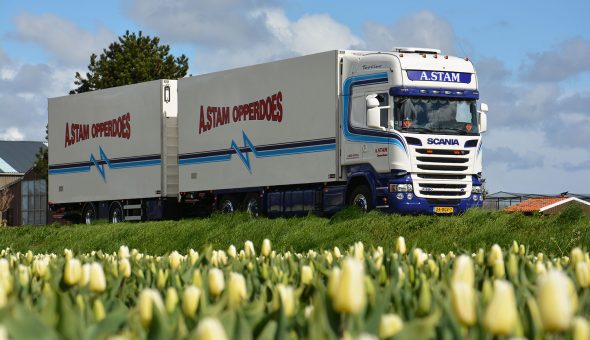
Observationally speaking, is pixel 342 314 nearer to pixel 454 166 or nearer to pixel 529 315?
pixel 529 315

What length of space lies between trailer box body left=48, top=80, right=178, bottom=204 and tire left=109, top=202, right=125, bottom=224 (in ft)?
1.19

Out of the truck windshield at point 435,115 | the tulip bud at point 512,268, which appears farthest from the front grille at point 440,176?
the tulip bud at point 512,268

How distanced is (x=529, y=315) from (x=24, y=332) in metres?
1.59

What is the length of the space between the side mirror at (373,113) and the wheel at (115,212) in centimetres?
1253

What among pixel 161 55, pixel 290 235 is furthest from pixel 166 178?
pixel 161 55

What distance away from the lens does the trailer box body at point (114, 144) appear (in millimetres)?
33062

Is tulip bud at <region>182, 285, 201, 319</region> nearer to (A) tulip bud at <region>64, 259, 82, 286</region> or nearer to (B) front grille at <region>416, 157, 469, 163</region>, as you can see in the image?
(A) tulip bud at <region>64, 259, 82, 286</region>

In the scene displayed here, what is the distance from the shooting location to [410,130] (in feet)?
83.2

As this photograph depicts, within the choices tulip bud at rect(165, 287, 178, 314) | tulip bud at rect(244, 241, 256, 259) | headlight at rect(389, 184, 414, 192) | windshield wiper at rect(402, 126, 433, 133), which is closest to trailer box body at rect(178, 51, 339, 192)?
headlight at rect(389, 184, 414, 192)

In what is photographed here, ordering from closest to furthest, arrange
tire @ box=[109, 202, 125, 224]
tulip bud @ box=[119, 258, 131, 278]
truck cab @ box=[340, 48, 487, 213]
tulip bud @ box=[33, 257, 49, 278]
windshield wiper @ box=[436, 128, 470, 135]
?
tulip bud @ box=[119, 258, 131, 278] → tulip bud @ box=[33, 257, 49, 278] → truck cab @ box=[340, 48, 487, 213] → windshield wiper @ box=[436, 128, 470, 135] → tire @ box=[109, 202, 125, 224]

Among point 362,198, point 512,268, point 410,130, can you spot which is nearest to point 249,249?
point 512,268

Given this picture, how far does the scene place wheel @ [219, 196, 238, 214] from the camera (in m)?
30.6

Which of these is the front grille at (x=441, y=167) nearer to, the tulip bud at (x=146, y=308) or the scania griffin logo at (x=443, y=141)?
the scania griffin logo at (x=443, y=141)

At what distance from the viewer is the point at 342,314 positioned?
349cm
